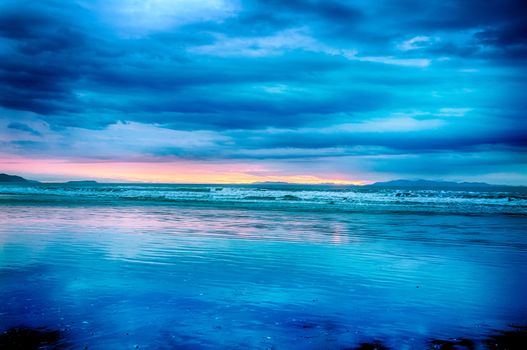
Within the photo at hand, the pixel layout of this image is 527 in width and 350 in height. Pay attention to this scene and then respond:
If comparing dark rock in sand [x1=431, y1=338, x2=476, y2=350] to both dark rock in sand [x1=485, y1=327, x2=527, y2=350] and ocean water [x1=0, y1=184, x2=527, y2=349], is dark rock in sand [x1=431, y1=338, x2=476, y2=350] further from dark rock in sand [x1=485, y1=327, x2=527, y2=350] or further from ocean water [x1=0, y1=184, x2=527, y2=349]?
dark rock in sand [x1=485, y1=327, x2=527, y2=350]

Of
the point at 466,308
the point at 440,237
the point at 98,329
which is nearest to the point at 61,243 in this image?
the point at 98,329

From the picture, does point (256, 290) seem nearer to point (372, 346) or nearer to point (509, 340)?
point (372, 346)

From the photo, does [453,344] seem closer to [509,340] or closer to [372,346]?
[509,340]

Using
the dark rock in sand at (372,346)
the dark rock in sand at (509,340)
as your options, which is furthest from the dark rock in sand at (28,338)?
the dark rock in sand at (509,340)

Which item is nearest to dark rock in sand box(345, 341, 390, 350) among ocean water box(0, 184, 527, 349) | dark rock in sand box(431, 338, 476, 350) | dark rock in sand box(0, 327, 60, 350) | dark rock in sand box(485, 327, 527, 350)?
ocean water box(0, 184, 527, 349)

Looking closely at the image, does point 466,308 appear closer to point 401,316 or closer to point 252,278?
point 401,316

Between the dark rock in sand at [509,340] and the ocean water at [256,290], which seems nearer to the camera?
the dark rock in sand at [509,340]

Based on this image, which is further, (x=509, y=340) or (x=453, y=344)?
(x=509, y=340)

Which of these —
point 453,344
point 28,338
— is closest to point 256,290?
point 453,344

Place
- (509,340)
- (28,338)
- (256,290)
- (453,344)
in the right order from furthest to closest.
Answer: (256,290) < (509,340) < (453,344) < (28,338)

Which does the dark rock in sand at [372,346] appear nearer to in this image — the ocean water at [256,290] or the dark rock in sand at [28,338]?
the ocean water at [256,290]

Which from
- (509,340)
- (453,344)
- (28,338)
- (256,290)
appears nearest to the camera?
(28,338)

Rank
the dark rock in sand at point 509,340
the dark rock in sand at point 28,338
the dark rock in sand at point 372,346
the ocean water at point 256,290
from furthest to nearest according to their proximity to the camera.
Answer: the ocean water at point 256,290 → the dark rock in sand at point 509,340 → the dark rock in sand at point 372,346 → the dark rock in sand at point 28,338

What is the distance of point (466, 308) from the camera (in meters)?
7.69
